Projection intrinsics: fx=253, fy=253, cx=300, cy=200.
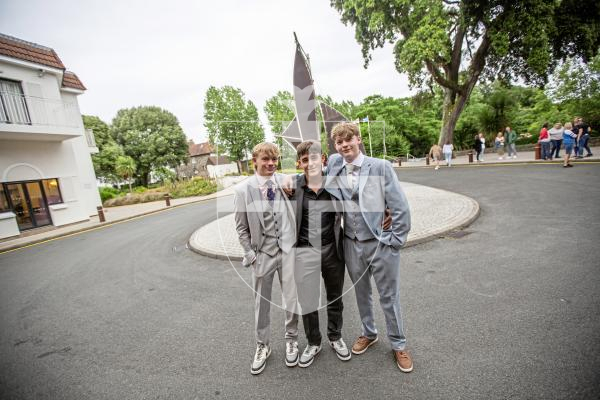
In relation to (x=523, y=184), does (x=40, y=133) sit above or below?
above

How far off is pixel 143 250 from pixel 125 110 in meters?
40.5

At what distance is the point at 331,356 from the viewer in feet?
8.57

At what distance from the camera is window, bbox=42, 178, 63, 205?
1337cm

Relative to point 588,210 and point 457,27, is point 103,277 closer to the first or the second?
point 588,210

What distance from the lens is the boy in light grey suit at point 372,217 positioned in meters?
2.26

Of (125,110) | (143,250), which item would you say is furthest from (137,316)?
(125,110)

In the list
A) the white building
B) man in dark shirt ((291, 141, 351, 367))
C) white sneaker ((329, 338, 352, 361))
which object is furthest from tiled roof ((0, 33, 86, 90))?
white sneaker ((329, 338, 352, 361))

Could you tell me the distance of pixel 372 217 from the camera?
2320mm

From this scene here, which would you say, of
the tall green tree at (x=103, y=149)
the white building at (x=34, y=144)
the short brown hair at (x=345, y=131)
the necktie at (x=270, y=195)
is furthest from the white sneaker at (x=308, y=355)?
the tall green tree at (x=103, y=149)

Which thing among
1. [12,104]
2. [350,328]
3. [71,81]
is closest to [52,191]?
[12,104]

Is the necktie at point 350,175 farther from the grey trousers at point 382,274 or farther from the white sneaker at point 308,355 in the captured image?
the white sneaker at point 308,355

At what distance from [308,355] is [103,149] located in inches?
1651

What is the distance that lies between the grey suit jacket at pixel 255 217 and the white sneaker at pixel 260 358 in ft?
2.67

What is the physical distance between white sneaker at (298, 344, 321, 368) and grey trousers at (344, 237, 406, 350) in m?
0.73
